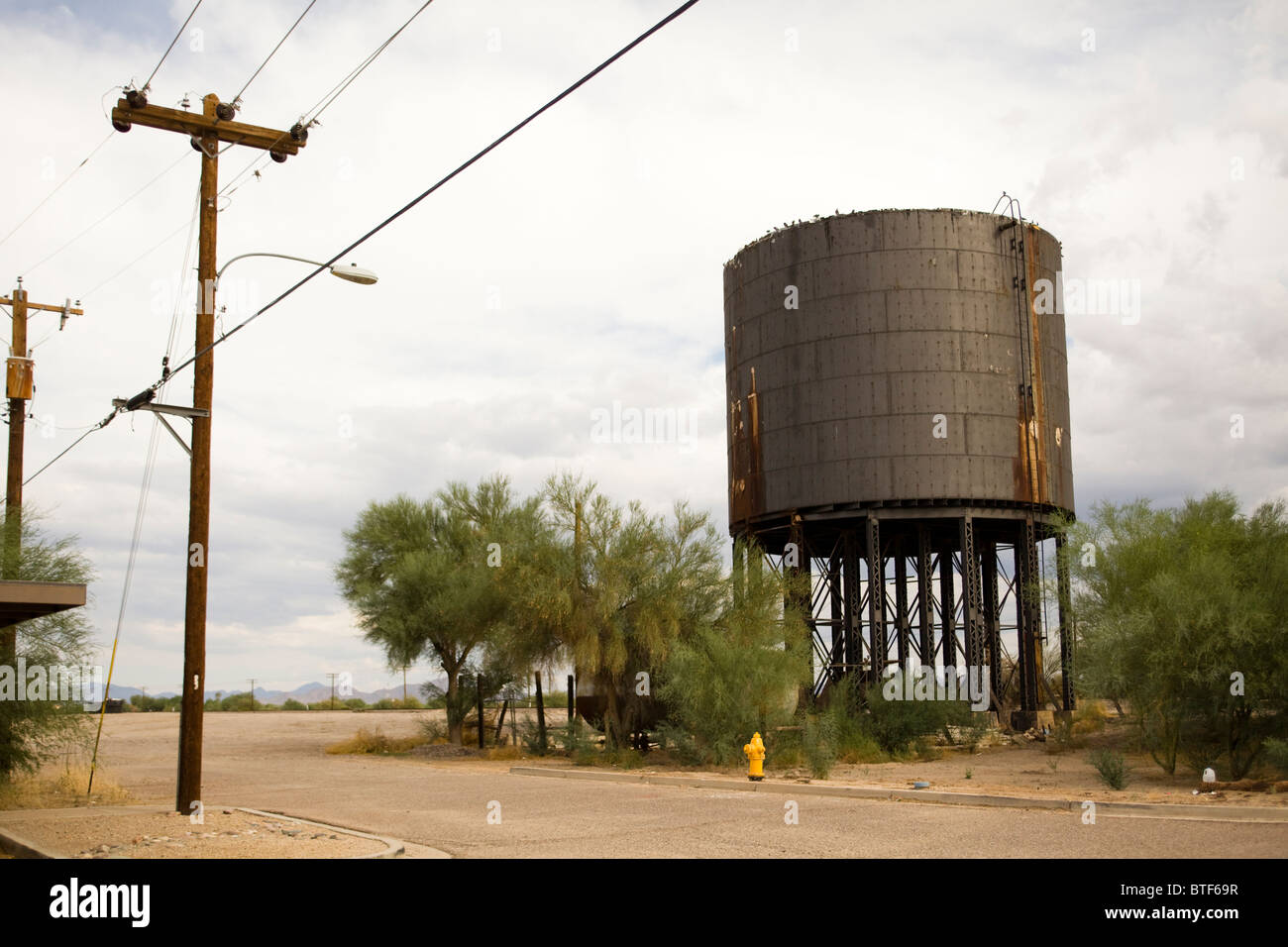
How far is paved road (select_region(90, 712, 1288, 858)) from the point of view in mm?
13508

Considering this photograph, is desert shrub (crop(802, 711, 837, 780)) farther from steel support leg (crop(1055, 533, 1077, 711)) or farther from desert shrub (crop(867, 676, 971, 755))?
steel support leg (crop(1055, 533, 1077, 711))

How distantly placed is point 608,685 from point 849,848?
1811 cm

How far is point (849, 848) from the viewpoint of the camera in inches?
537

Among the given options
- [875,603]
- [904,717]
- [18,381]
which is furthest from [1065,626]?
[18,381]

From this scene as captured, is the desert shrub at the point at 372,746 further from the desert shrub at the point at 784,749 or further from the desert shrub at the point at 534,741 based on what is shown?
the desert shrub at the point at 784,749

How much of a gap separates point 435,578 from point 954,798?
76.4 feet

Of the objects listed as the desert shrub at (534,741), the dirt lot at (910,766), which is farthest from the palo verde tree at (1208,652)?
the desert shrub at (534,741)

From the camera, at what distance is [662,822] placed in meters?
16.9

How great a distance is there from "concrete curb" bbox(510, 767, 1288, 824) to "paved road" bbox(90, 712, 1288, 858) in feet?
1.44

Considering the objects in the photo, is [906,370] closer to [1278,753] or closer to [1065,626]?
[1065,626]

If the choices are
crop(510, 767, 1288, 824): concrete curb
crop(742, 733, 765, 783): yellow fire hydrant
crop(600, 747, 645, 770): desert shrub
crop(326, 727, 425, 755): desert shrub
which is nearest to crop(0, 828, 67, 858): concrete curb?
crop(510, 767, 1288, 824): concrete curb

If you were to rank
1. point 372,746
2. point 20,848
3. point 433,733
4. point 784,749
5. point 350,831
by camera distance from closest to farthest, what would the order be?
1. point 20,848
2. point 350,831
3. point 784,749
4. point 372,746
5. point 433,733

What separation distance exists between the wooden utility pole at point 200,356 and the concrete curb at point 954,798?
9514 millimetres
